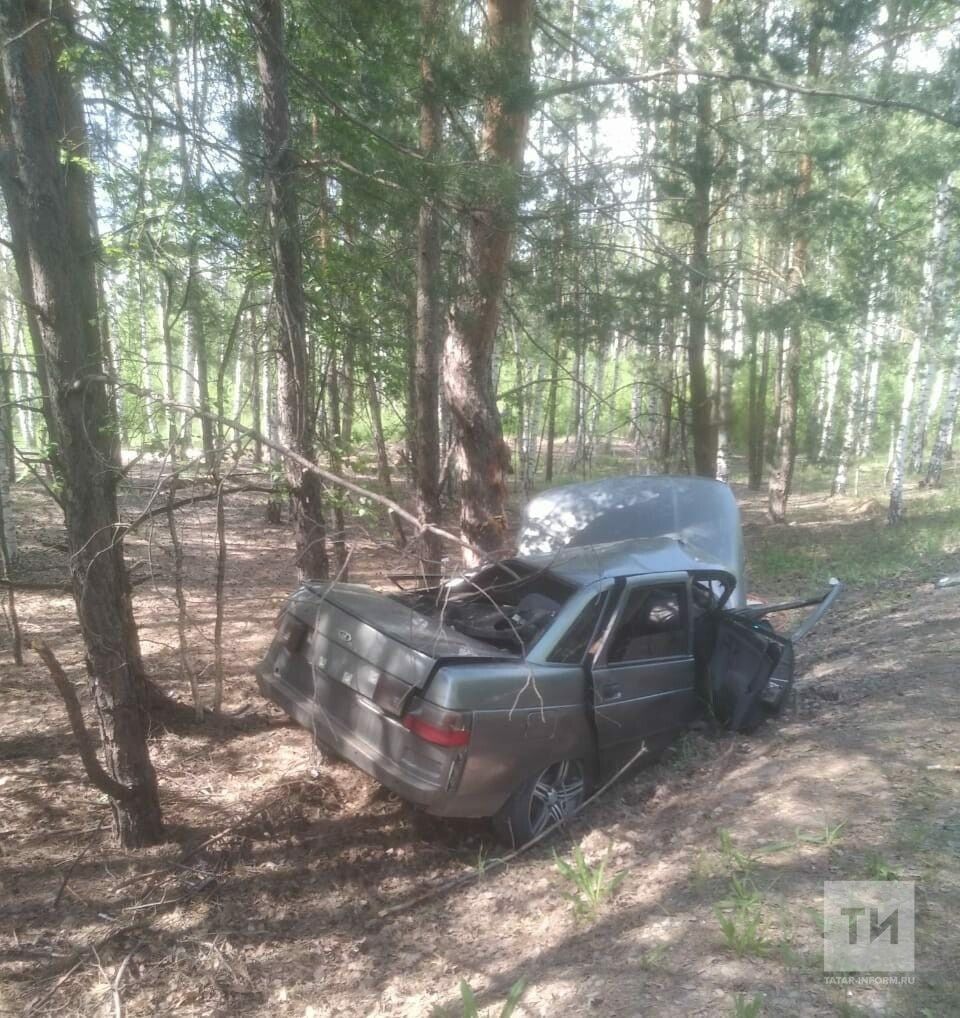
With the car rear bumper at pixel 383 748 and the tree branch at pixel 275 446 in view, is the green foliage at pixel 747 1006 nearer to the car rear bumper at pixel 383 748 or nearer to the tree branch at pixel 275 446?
the car rear bumper at pixel 383 748

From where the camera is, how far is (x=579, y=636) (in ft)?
14.4

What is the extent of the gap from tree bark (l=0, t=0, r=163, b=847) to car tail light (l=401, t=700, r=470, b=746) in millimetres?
1594

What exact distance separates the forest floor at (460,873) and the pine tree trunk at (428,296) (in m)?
2.17

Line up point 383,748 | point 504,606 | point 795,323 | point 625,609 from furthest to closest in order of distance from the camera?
point 795,323, point 504,606, point 625,609, point 383,748

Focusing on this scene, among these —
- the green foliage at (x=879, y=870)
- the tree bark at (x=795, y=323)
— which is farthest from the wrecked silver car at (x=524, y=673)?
the tree bark at (x=795, y=323)

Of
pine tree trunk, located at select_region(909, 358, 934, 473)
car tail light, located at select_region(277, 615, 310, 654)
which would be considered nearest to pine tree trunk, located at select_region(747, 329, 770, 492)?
pine tree trunk, located at select_region(909, 358, 934, 473)

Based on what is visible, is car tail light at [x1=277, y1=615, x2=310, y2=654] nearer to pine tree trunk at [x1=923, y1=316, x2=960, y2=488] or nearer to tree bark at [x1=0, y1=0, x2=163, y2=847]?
tree bark at [x1=0, y1=0, x2=163, y2=847]

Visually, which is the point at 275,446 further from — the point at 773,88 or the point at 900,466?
the point at 900,466

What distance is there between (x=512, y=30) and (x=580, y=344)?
2.92 meters

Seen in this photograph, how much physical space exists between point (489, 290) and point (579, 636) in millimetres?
3743

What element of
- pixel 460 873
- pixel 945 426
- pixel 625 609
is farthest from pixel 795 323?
pixel 945 426

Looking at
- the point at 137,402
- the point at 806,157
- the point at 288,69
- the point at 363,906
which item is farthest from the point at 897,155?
the point at 363,906

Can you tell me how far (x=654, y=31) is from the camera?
419 inches

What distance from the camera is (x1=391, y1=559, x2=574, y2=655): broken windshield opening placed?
4.39m
